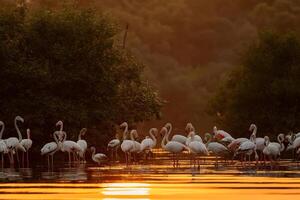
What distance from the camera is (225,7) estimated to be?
377ft

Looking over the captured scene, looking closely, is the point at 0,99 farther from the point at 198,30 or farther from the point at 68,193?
the point at 198,30

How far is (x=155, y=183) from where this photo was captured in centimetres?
3497

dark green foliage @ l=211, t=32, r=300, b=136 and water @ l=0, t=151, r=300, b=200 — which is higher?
dark green foliage @ l=211, t=32, r=300, b=136

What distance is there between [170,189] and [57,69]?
2388 centimetres

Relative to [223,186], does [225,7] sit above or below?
above

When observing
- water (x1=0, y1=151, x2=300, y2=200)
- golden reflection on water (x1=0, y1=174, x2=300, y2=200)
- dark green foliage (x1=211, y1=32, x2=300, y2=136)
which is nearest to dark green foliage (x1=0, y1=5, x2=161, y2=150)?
water (x1=0, y1=151, x2=300, y2=200)

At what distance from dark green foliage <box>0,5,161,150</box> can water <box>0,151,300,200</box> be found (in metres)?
10.0

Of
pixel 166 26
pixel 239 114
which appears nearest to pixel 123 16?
pixel 166 26

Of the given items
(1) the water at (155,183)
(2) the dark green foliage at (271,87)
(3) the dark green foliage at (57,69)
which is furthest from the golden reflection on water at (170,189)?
(2) the dark green foliage at (271,87)

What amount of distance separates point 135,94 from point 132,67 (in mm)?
1472

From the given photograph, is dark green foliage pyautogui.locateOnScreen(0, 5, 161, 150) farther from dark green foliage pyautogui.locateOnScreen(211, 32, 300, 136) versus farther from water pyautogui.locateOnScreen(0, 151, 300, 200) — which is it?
dark green foliage pyautogui.locateOnScreen(211, 32, 300, 136)

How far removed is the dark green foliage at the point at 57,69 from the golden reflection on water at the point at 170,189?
17.8 meters

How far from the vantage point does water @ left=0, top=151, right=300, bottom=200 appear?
100 feet

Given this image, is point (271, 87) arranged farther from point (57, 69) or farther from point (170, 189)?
point (170, 189)
